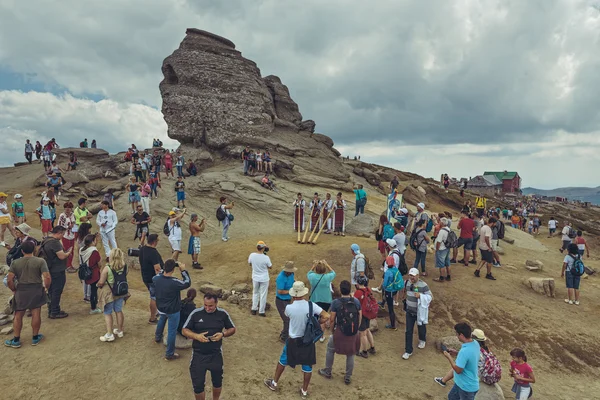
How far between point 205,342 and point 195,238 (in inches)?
342

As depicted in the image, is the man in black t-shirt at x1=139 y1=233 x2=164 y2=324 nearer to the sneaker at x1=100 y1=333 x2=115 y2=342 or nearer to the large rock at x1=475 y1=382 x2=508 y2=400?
the sneaker at x1=100 y1=333 x2=115 y2=342

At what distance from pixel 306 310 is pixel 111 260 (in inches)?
183

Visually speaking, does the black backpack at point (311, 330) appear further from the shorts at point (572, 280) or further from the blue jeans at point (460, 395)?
the shorts at point (572, 280)

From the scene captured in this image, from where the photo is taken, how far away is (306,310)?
6.32 meters

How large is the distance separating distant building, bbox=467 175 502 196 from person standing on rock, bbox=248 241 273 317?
7022 cm

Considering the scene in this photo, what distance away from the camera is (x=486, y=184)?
76125mm

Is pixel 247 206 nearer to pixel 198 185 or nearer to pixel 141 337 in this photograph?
pixel 198 185

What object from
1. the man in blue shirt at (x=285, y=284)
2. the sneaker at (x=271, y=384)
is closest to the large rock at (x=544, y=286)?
the man in blue shirt at (x=285, y=284)

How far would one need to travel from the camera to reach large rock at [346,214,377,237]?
19791 millimetres

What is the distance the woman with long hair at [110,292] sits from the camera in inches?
291

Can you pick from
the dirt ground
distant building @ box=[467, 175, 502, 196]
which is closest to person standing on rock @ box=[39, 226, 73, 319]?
the dirt ground

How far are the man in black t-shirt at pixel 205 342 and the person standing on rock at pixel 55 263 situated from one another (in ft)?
15.4

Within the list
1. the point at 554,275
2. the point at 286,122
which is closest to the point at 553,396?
the point at 554,275

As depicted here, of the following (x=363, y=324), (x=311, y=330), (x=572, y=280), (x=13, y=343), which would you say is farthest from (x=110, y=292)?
(x=572, y=280)
